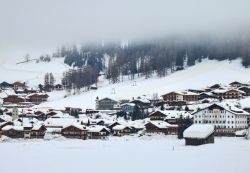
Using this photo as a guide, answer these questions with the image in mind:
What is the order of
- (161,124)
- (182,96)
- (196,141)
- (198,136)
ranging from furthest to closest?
(182,96), (161,124), (198,136), (196,141)

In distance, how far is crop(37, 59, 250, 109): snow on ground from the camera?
99062 millimetres

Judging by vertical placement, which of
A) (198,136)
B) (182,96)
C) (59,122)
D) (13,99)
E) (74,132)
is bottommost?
(74,132)

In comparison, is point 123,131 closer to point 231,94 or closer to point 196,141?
point 196,141

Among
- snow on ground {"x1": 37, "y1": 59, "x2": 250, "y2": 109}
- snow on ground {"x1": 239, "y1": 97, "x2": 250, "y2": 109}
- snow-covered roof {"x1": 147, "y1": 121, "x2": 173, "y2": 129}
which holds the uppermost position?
snow on ground {"x1": 37, "y1": 59, "x2": 250, "y2": 109}

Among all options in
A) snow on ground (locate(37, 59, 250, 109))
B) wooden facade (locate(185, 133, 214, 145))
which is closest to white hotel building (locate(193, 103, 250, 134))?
wooden facade (locate(185, 133, 214, 145))

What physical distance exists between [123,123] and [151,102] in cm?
2153

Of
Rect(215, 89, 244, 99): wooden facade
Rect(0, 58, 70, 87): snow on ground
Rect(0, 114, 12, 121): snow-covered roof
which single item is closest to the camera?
Rect(0, 114, 12, 121): snow-covered roof

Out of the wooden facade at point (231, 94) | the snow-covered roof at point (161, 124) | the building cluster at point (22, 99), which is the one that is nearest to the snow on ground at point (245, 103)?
the wooden facade at point (231, 94)

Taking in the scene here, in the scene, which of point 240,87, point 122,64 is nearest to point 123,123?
point 240,87

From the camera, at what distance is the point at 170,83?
10456 centimetres

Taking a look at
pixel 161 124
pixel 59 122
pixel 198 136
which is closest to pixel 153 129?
pixel 161 124

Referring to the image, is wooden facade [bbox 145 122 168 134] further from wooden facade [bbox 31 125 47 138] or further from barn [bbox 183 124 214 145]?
barn [bbox 183 124 214 145]

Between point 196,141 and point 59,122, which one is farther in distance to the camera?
point 59,122

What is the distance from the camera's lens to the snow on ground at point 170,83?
99062 mm
